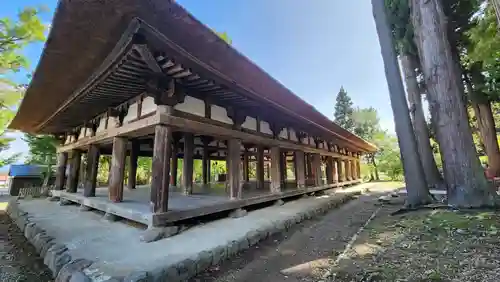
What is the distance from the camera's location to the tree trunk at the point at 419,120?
838cm

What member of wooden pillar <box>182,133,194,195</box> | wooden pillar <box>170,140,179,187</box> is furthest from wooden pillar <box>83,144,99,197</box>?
wooden pillar <box>170,140,179,187</box>

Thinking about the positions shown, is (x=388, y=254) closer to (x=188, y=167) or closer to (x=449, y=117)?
(x=449, y=117)

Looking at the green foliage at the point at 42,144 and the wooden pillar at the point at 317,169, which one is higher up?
the green foliage at the point at 42,144

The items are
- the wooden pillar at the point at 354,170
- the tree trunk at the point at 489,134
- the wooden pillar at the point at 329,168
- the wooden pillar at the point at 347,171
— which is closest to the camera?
the tree trunk at the point at 489,134

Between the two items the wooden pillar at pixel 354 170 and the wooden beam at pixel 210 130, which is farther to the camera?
the wooden pillar at pixel 354 170

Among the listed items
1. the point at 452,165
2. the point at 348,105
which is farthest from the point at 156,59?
the point at 348,105

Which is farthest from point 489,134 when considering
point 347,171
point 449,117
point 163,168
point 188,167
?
point 163,168

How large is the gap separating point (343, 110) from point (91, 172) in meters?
27.3

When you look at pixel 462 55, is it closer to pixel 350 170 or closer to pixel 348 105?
pixel 350 170

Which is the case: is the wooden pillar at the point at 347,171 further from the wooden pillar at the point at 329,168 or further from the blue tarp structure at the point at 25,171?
the blue tarp structure at the point at 25,171

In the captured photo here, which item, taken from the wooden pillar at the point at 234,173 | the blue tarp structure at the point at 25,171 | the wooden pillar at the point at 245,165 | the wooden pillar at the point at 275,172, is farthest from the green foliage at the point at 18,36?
the wooden pillar at the point at 245,165

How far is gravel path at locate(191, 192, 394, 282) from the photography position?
2.77 m

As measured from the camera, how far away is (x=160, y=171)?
386cm

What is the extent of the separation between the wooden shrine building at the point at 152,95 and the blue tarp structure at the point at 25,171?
29.5 ft
